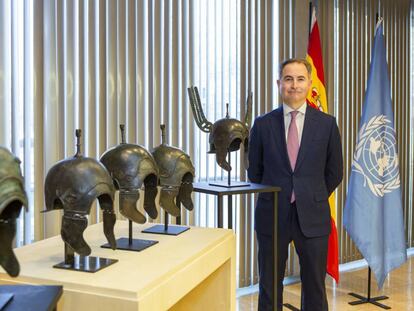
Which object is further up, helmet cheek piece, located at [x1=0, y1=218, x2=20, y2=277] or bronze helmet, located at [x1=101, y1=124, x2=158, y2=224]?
bronze helmet, located at [x1=101, y1=124, x2=158, y2=224]

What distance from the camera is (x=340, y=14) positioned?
483cm

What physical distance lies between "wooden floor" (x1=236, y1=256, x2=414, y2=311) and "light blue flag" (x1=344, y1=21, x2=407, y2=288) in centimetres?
21

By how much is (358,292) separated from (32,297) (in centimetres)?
337

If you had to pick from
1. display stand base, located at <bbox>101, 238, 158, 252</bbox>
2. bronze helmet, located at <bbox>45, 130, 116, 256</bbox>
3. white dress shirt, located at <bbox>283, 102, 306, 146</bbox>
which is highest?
white dress shirt, located at <bbox>283, 102, 306, 146</bbox>

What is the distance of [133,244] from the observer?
210 cm

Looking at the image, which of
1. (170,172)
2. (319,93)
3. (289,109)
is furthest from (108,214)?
(319,93)

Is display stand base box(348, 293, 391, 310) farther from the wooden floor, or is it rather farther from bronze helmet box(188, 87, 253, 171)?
bronze helmet box(188, 87, 253, 171)

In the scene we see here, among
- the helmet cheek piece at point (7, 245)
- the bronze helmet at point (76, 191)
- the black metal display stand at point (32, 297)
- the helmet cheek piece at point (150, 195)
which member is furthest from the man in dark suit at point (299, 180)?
the helmet cheek piece at point (7, 245)

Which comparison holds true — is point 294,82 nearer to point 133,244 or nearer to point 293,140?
point 293,140

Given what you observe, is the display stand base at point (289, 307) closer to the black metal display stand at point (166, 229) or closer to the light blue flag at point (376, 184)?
the light blue flag at point (376, 184)

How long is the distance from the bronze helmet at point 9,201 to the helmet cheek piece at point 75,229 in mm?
331

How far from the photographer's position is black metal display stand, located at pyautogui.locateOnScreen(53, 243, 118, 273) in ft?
5.71

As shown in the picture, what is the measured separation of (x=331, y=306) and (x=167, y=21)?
2373 mm

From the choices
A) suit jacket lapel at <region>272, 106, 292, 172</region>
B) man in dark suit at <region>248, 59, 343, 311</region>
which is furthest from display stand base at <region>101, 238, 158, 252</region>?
suit jacket lapel at <region>272, 106, 292, 172</region>
